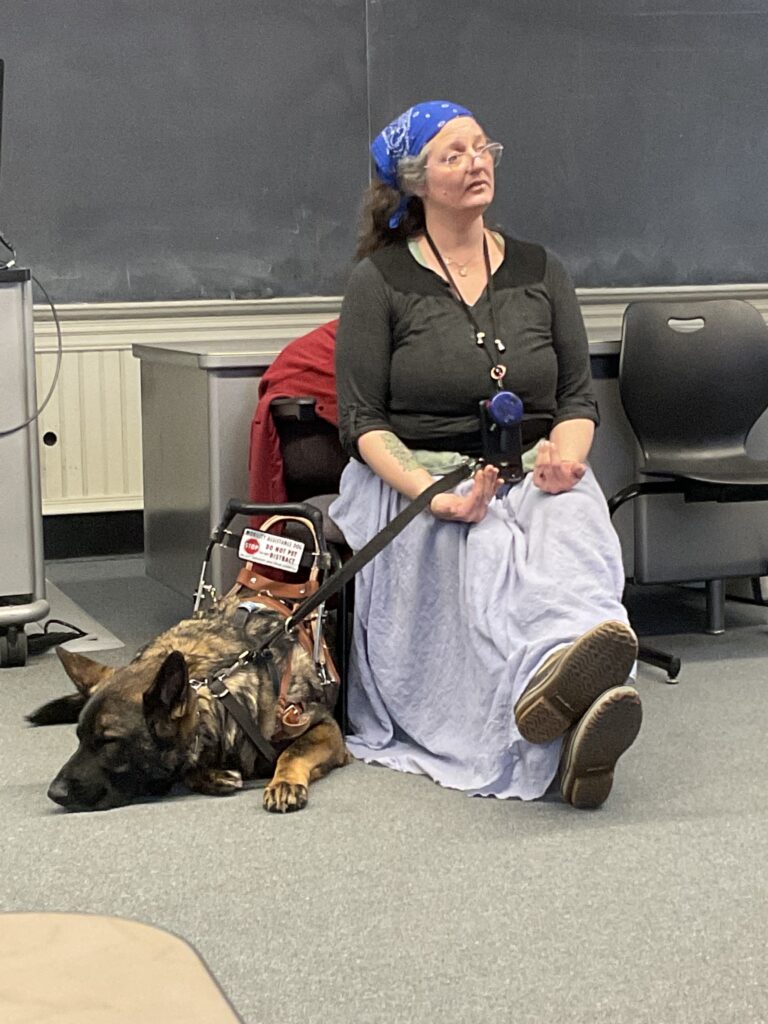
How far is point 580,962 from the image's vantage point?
6.13 ft

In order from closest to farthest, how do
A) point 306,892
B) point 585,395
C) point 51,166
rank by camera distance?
point 306,892 < point 585,395 < point 51,166

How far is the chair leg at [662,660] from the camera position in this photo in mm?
3400

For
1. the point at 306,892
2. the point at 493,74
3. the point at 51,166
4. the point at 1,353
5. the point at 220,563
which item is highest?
the point at 493,74

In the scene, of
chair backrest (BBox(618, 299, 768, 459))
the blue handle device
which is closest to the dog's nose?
the blue handle device

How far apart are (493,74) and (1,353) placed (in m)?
2.55

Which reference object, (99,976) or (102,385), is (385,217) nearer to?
(102,385)

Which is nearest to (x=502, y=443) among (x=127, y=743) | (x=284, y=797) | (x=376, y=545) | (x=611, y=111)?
(x=376, y=545)

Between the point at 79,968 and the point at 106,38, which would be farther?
the point at 106,38

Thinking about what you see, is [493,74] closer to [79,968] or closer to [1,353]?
[1,353]

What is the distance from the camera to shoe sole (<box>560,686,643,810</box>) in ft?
7.68

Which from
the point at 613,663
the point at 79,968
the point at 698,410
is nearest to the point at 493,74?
the point at 698,410

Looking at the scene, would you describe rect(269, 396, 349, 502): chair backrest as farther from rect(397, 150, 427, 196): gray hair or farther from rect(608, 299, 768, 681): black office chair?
rect(608, 299, 768, 681): black office chair

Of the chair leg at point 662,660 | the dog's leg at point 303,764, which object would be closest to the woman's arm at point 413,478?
the dog's leg at point 303,764

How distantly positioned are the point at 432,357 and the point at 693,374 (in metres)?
1.06
